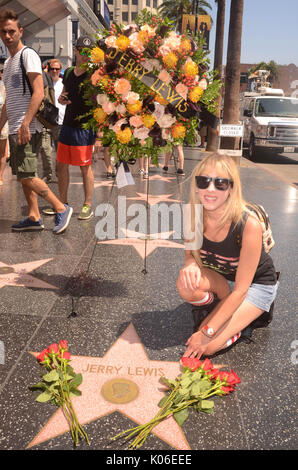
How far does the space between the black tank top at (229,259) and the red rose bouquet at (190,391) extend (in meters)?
0.66

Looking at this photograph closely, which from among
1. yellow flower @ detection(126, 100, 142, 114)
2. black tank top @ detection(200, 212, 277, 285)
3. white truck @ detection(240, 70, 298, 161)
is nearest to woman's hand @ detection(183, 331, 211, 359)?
black tank top @ detection(200, 212, 277, 285)

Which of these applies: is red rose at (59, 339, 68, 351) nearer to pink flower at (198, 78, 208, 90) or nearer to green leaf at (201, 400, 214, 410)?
green leaf at (201, 400, 214, 410)

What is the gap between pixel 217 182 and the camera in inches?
93.7

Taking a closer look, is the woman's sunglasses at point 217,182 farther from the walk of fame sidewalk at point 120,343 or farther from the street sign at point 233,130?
the street sign at point 233,130

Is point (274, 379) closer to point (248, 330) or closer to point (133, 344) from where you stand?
point (248, 330)

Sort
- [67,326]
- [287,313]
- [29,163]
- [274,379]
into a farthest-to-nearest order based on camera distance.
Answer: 1. [29,163]
2. [287,313]
3. [67,326]
4. [274,379]

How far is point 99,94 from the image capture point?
2965mm

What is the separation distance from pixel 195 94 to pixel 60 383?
6.67 feet

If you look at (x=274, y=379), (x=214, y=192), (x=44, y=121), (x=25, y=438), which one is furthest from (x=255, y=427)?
A: (x=44, y=121)

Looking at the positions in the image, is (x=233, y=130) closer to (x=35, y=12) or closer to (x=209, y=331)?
(x=209, y=331)

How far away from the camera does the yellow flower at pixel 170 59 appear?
2.80 meters

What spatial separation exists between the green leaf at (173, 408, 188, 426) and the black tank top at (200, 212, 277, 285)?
3.23 feet

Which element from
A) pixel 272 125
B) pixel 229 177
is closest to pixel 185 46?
pixel 229 177

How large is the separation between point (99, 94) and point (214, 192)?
1.19 meters
